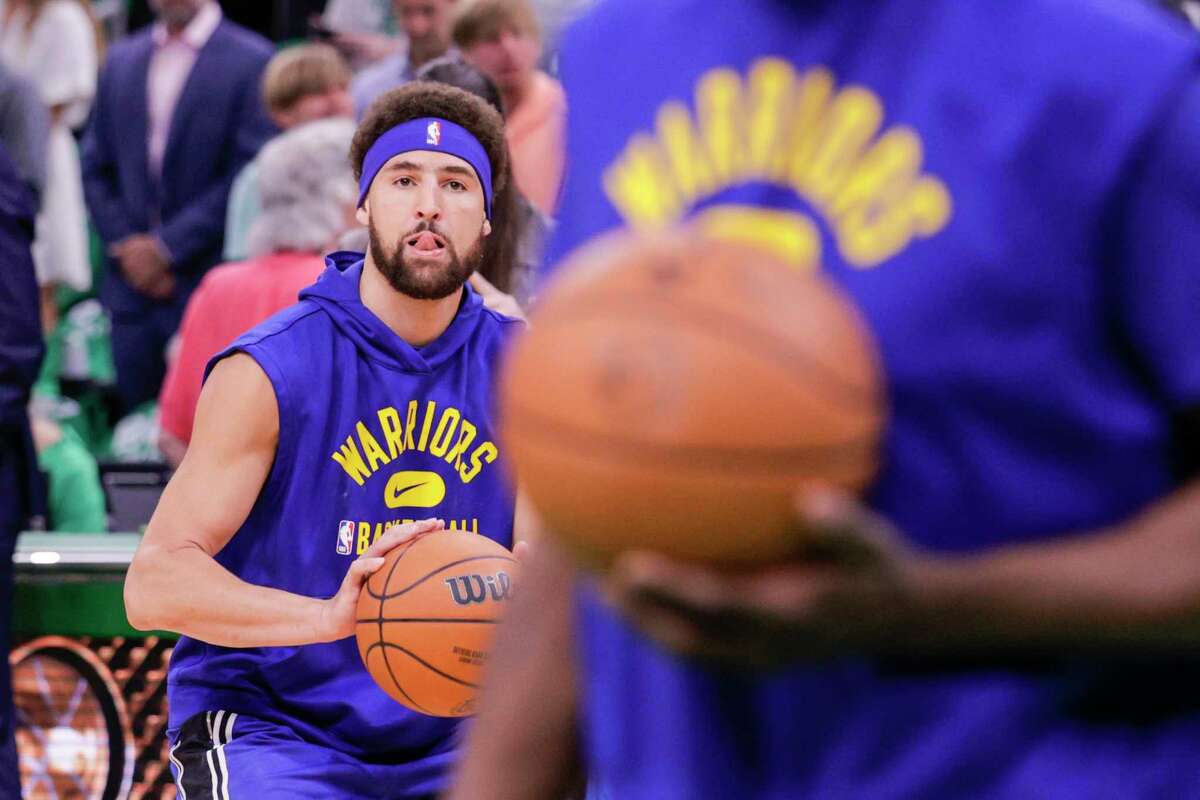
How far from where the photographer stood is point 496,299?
5508 mm

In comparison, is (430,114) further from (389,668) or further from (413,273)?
(389,668)

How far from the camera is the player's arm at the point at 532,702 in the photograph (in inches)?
76.6

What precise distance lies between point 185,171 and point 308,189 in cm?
233

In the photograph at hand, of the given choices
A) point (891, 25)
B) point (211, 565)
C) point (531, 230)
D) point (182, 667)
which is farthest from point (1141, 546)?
point (531, 230)

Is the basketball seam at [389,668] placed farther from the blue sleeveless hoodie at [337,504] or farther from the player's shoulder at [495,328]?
the player's shoulder at [495,328]

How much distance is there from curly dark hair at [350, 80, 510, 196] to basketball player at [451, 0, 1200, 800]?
3460 millimetres

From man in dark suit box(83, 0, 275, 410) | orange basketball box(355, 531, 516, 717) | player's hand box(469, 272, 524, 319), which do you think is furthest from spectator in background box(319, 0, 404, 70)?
orange basketball box(355, 531, 516, 717)

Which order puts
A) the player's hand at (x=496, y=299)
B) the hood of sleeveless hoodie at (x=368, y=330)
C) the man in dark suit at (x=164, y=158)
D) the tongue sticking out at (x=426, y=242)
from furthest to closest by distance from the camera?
the man in dark suit at (x=164, y=158) < the player's hand at (x=496, y=299) < the tongue sticking out at (x=426, y=242) < the hood of sleeveless hoodie at (x=368, y=330)

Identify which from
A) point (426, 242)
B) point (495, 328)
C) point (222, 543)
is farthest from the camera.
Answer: point (495, 328)

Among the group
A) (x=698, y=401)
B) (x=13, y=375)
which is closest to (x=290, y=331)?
(x=13, y=375)

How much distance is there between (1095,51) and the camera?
163 centimetres

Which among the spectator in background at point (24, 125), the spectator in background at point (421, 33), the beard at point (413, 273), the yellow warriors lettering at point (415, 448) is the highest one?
the spectator in background at point (421, 33)

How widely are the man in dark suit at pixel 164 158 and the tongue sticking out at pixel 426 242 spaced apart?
3776mm

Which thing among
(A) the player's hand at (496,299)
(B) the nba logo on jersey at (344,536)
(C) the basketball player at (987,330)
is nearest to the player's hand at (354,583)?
(B) the nba logo on jersey at (344,536)
